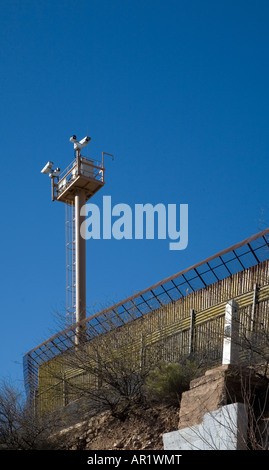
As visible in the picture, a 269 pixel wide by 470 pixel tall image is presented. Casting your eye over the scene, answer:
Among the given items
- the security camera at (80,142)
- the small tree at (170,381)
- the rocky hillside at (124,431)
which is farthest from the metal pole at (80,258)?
the small tree at (170,381)

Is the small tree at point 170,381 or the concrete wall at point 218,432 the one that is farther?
the small tree at point 170,381

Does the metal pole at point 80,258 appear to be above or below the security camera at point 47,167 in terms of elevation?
below

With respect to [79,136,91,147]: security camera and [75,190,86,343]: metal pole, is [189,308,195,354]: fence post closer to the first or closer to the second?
[75,190,86,343]: metal pole

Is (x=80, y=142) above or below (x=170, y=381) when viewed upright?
above

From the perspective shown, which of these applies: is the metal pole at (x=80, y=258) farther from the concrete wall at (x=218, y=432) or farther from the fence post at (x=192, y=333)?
the concrete wall at (x=218, y=432)

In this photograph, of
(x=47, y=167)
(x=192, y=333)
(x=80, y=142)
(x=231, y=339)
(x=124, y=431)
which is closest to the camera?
(x=231, y=339)

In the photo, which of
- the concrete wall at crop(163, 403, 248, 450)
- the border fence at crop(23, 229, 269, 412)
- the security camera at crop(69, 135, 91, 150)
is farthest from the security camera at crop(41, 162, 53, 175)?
the concrete wall at crop(163, 403, 248, 450)

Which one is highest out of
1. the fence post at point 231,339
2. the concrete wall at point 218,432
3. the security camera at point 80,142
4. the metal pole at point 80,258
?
the security camera at point 80,142

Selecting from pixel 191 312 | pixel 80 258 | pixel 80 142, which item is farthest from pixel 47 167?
pixel 191 312

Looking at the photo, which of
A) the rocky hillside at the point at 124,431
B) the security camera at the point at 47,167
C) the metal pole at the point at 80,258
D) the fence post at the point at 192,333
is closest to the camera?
the rocky hillside at the point at 124,431

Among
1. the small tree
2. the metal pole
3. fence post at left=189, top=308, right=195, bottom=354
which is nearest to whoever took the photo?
the small tree

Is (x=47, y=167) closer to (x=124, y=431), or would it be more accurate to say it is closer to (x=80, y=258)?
(x=80, y=258)
